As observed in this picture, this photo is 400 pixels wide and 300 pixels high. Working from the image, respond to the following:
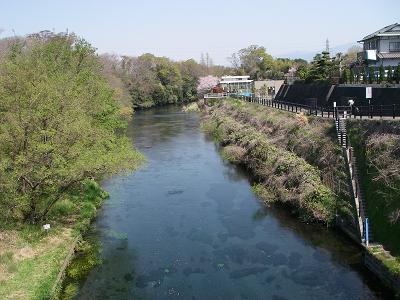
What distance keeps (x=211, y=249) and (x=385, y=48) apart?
35756mm

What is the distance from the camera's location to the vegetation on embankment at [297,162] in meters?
23.0

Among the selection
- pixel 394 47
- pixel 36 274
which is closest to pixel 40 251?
pixel 36 274

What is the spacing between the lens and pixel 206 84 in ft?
361

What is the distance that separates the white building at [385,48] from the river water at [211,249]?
22650 millimetres

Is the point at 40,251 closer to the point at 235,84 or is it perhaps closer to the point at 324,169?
the point at 324,169

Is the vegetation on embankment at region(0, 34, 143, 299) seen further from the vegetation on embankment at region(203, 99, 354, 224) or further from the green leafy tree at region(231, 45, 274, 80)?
the green leafy tree at region(231, 45, 274, 80)

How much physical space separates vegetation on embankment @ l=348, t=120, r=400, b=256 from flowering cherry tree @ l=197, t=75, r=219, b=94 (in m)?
84.4

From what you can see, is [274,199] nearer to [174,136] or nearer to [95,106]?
[95,106]

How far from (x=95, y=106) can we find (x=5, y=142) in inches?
441

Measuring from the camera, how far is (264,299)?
52.9 ft

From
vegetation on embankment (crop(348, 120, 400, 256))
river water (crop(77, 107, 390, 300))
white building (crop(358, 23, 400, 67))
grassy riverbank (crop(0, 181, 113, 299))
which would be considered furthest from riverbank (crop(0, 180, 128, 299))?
white building (crop(358, 23, 400, 67))

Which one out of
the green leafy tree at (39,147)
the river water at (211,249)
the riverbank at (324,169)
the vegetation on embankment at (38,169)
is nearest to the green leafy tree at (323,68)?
the riverbank at (324,169)

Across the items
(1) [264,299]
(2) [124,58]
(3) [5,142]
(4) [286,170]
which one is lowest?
(1) [264,299]

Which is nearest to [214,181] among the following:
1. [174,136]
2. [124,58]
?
[174,136]
